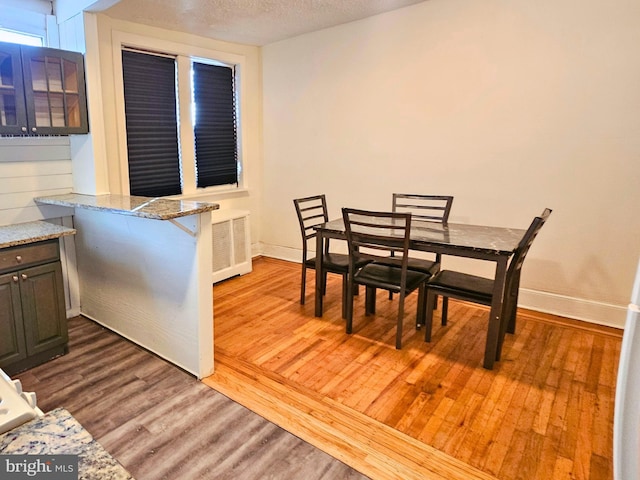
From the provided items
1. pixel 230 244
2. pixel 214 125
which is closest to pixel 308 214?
pixel 230 244

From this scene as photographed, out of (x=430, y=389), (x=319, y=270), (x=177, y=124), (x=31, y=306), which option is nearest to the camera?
(x=430, y=389)

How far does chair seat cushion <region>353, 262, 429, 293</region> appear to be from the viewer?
2799 millimetres

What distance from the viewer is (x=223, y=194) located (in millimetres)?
4586

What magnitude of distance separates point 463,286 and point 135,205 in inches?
83.4

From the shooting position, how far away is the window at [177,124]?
375cm

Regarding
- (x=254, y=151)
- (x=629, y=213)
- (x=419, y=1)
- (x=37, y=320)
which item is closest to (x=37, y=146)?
(x=37, y=320)

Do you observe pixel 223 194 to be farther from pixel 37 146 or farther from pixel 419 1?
pixel 419 1

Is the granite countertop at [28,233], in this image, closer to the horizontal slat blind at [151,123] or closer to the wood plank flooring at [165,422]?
the wood plank flooring at [165,422]

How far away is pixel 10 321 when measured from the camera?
93.5 inches

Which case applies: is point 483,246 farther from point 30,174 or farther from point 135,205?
point 30,174

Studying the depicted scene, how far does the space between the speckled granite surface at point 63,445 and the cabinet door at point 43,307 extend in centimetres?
197

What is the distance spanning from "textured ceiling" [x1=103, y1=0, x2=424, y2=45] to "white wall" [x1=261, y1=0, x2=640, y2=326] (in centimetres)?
24

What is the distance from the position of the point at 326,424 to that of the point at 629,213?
266cm

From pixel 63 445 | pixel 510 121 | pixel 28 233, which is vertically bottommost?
pixel 63 445
